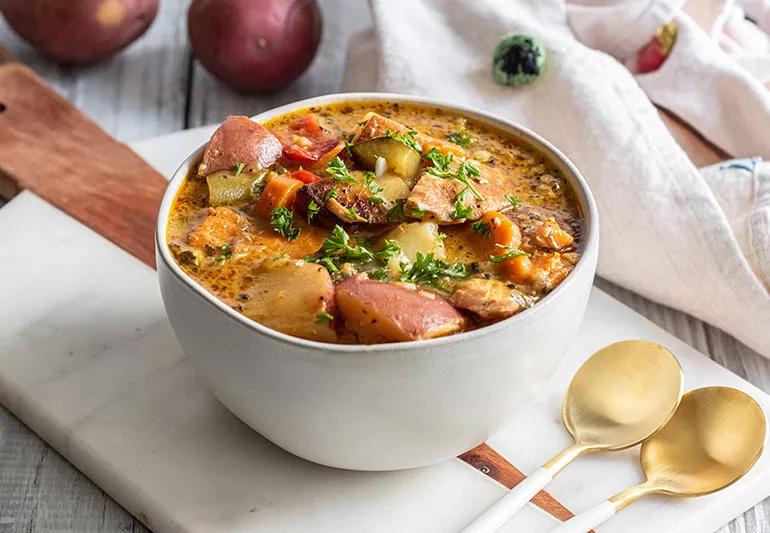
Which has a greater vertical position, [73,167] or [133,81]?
[73,167]

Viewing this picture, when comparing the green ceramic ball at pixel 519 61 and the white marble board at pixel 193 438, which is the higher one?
the green ceramic ball at pixel 519 61

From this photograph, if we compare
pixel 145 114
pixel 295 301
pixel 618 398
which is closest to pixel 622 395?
pixel 618 398

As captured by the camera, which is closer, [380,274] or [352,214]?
[380,274]

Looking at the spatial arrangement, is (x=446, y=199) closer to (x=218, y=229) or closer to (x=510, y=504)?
(x=218, y=229)

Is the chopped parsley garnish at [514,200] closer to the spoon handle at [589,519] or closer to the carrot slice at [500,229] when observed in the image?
the carrot slice at [500,229]

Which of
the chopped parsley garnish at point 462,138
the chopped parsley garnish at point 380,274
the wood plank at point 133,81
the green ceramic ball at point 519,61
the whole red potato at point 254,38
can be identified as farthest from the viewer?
the wood plank at point 133,81

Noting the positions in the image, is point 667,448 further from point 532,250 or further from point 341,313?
point 341,313

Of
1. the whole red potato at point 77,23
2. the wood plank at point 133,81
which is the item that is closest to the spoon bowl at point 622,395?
the wood plank at point 133,81

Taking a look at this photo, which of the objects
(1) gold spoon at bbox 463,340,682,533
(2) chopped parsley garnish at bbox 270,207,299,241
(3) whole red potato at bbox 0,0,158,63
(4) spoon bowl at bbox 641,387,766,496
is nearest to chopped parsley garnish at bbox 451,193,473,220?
(2) chopped parsley garnish at bbox 270,207,299,241
